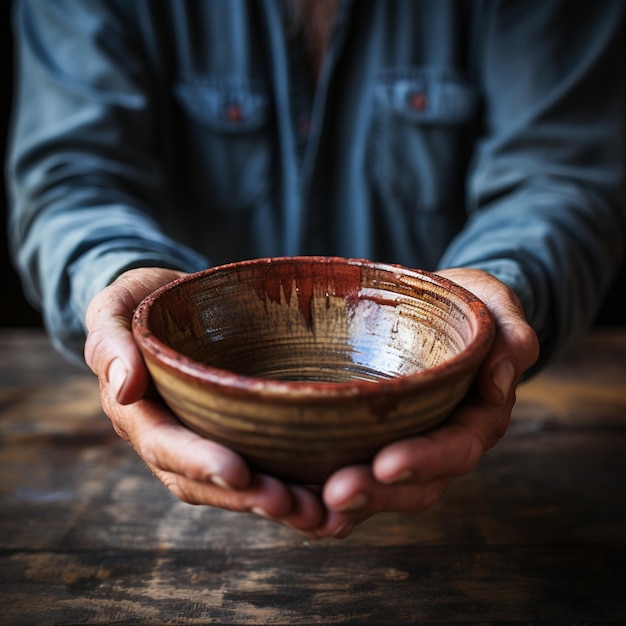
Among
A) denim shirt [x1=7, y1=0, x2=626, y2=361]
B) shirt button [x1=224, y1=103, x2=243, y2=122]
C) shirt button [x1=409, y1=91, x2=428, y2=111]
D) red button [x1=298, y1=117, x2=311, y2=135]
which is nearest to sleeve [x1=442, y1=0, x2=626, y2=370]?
denim shirt [x1=7, y1=0, x2=626, y2=361]

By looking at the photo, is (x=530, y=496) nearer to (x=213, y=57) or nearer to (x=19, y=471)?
(x=19, y=471)

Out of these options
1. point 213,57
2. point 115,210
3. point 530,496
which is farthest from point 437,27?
point 530,496

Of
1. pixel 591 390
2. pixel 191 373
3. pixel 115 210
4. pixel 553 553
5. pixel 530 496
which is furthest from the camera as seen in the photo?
Result: pixel 591 390

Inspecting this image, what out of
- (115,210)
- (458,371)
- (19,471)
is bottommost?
(19,471)

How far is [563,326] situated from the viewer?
916 mm

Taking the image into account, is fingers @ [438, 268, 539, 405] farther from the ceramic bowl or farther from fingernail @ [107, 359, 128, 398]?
fingernail @ [107, 359, 128, 398]

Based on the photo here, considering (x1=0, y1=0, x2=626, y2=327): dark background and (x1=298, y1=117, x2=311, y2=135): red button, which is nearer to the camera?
(x1=298, y1=117, x2=311, y2=135): red button

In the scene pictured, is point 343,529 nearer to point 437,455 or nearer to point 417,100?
point 437,455

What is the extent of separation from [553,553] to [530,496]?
0.11m

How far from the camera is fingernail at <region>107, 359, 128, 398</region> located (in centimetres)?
55

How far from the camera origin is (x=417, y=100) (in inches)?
47.8

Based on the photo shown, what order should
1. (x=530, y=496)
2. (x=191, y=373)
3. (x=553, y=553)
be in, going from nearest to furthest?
(x=191, y=373)
(x=553, y=553)
(x=530, y=496)

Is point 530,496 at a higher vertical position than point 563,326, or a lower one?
lower

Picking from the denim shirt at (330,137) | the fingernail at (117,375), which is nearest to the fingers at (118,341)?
the fingernail at (117,375)
